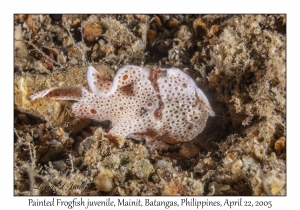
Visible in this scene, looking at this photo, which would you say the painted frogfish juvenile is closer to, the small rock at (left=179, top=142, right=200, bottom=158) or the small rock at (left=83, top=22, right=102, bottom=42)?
the small rock at (left=179, top=142, right=200, bottom=158)

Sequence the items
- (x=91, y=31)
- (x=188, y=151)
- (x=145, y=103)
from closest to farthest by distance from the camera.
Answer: (x=145, y=103), (x=188, y=151), (x=91, y=31)

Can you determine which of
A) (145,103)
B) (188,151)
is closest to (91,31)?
(145,103)

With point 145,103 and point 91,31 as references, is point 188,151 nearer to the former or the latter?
point 145,103

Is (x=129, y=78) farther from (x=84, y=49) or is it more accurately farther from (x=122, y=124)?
(x=84, y=49)

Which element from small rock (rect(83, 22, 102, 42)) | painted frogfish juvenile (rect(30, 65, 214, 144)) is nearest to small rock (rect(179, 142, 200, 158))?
painted frogfish juvenile (rect(30, 65, 214, 144))

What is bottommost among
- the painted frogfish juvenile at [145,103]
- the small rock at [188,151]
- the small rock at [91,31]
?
the small rock at [188,151]

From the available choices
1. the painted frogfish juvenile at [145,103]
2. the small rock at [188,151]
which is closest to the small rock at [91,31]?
the painted frogfish juvenile at [145,103]

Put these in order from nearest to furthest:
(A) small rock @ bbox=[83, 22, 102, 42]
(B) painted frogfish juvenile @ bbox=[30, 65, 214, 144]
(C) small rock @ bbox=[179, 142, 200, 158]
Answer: (B) painted frogfish juvenile @ bbox=[30, 65, 214, 144]
(C) small rock @ bbox=[179, 142, 200, 158]
(A) small rock @ bbox=[83, 22, 102, 42]

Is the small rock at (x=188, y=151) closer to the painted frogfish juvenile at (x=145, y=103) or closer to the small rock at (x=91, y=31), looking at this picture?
the painted frogfish juvenile at (x=145, y=103)
